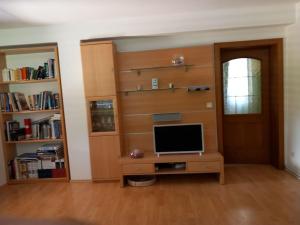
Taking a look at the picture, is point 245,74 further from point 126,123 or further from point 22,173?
point 22,173

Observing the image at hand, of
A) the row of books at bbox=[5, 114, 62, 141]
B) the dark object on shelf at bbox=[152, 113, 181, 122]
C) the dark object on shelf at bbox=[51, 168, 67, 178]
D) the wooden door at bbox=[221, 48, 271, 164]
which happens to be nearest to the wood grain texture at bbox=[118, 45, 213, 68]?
the wooden door at bbox=[221, 48, 271, 164]

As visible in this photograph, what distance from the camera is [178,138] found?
3.70 meters

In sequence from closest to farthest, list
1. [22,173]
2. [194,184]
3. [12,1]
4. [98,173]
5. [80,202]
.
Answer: [12,1]
[80,202]
[194,184]
[98,173]
[22,173]

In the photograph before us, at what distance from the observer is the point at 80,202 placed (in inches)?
127

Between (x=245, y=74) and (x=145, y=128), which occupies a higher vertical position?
(x=245, y=74)

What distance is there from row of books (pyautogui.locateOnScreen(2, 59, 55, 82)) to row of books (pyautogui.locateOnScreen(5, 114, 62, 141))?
26.8 inches

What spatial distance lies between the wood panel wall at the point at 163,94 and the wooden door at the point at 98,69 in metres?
0.27

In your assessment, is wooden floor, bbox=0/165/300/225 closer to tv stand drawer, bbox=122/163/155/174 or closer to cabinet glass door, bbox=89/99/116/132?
tv stand drawer, bbox=122/163/155/174

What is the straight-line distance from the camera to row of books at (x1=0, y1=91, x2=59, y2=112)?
3.96 meters

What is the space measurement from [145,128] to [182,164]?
0.84 meters

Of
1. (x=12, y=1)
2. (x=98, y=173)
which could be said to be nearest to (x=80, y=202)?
(x=98, y=173)

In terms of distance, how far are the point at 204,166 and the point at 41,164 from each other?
2670 mm

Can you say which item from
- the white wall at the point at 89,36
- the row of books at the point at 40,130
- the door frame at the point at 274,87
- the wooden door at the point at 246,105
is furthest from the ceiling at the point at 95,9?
the row of books at the point at 40,130

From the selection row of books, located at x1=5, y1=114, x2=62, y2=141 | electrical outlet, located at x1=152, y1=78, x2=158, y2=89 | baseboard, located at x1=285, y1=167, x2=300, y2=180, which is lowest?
baseboard, located at x1=285, y1=167, x2=300, y2=180
